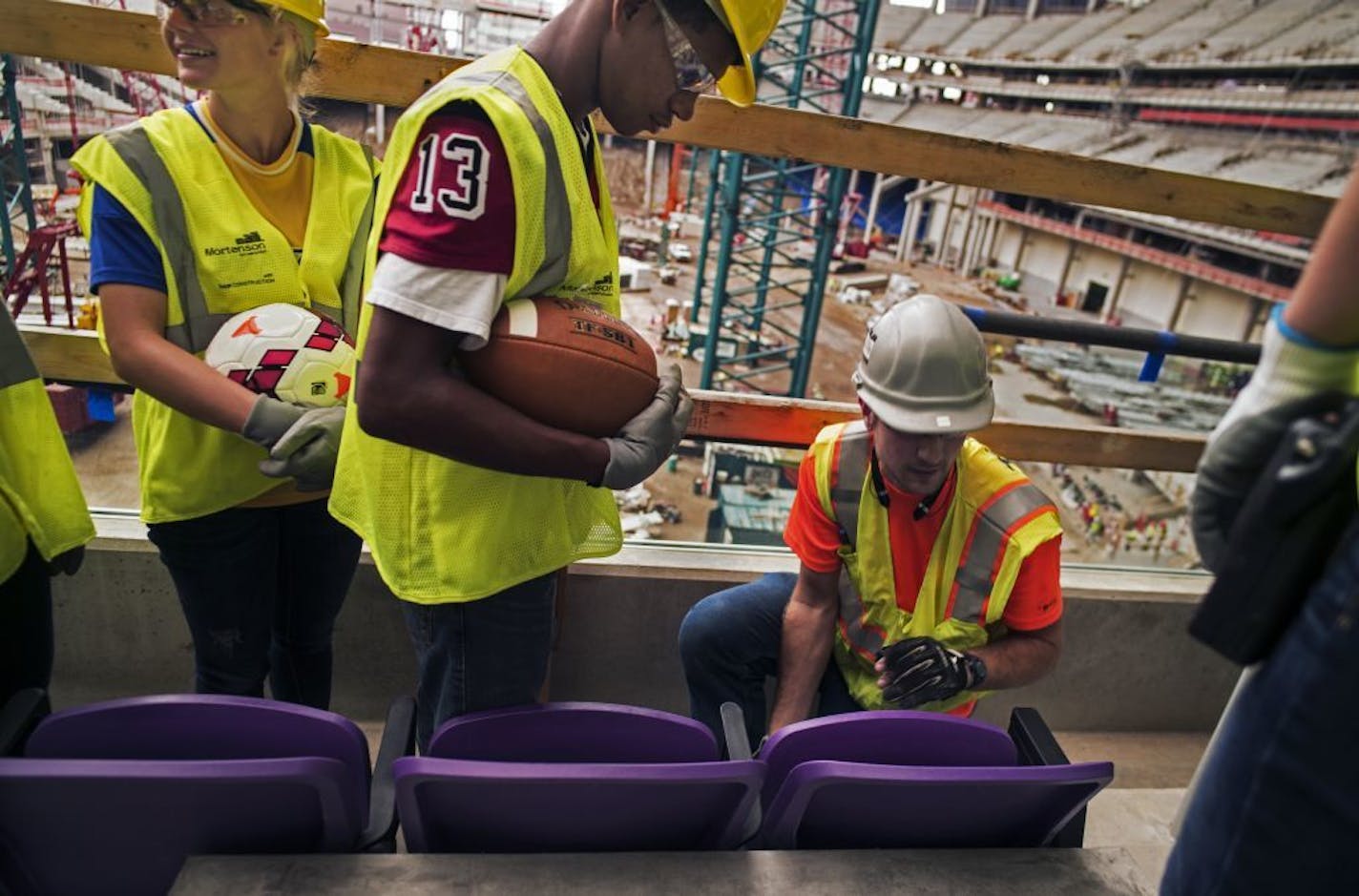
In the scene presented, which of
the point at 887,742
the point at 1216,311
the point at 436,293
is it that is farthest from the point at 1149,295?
the point at 436,293

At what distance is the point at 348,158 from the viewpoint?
1.79 m

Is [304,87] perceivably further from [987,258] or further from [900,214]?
[900,214]

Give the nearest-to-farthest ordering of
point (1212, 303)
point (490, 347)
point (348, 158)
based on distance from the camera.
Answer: point (490, 347)
point (348, 158)
point (1212, 303)

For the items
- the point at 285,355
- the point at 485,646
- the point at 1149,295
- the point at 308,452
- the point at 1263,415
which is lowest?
the point at 1149,295

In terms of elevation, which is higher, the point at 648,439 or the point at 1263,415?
the point at 1263,415

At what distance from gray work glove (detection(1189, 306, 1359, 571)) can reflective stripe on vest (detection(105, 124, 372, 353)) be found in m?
1.64

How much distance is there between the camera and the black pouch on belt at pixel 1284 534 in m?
0.70

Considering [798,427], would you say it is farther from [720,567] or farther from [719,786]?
[719,786]

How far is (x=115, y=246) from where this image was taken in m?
1.51

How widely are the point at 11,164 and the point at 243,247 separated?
16.4 meters

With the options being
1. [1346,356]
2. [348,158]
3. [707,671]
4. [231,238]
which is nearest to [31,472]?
[231,238]

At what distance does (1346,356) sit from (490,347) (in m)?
1.01

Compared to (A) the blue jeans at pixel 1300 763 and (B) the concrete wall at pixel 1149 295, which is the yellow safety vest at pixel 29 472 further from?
(B) the concrete wall at pixel 1149 295

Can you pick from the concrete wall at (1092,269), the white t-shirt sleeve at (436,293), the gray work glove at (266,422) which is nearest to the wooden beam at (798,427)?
the gray work glove at (266,422)
